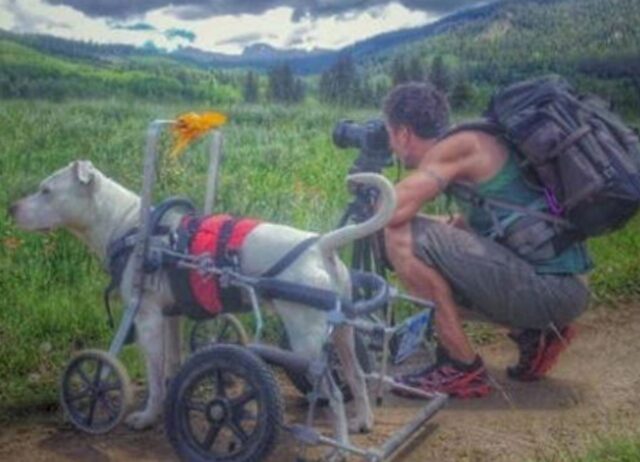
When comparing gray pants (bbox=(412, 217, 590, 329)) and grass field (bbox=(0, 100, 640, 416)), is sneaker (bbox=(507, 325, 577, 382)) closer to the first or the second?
gray pants (bbox=(412, 217, 590, 329))

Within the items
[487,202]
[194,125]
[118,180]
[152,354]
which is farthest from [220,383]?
[118,180]

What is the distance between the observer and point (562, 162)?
5312mm

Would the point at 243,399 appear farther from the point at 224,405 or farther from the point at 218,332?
the point at 218,332

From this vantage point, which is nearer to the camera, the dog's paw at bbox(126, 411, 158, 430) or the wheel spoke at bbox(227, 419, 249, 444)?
the wheel spoke at bbox(227, 419, 249, 444)

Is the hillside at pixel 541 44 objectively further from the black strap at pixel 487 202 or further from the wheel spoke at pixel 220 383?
the wheel spoke at pixel 220 383

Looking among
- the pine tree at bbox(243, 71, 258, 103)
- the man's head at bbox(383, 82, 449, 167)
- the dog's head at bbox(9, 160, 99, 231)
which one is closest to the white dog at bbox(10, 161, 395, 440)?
the dog's head at bbox(9, 160, 99, 231)

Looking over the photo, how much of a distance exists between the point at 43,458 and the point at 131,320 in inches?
28.4

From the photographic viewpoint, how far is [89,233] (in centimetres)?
526

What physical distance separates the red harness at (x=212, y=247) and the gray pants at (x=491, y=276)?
118cm

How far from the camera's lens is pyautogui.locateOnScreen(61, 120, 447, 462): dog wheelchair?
4242mm

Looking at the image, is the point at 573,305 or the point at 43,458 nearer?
the point at 43,458

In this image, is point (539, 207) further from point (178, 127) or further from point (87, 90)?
point (87, 90)

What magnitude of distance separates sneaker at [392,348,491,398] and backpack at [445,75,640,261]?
67 cm

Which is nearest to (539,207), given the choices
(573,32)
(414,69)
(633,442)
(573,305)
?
(573,305)
